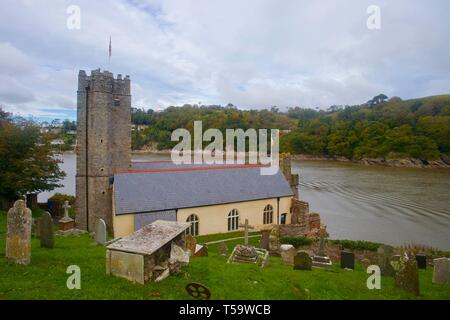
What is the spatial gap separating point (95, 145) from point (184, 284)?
1643cm

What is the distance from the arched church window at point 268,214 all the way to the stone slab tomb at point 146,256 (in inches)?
669

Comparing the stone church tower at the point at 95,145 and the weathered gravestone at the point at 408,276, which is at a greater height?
the stone church tower at the point at 95,145

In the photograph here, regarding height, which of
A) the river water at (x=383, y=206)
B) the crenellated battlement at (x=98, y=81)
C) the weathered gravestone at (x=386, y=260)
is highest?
the crenellated battlement at (x=98, y=81)

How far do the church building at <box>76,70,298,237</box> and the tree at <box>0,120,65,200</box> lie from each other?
5.26 m

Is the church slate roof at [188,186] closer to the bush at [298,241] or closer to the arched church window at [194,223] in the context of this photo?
the arched church window at [194,223]

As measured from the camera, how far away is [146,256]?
953cm

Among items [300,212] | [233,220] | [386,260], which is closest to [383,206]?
[300,212]

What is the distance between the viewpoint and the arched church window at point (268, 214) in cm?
2758

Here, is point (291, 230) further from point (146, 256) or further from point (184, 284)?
point (146, 256)

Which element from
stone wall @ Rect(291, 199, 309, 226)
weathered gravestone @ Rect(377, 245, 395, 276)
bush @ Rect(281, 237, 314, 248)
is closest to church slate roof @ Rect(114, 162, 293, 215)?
stone wall @ Rect(291, 199, 309, 226)

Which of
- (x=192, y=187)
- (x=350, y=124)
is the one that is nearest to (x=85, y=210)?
(x=192, y=187)

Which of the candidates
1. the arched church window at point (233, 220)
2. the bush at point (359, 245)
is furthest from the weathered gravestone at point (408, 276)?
the arched church window at point (233, 220)

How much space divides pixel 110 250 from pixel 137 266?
1154 mm

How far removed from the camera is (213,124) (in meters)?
120
